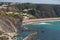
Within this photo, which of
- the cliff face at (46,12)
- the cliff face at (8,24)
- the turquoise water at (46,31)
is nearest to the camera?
the cliff face at (8,24)

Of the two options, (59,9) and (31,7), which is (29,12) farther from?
(59,9)

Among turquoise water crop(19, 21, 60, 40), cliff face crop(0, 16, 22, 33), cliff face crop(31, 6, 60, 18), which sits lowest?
cliff face crop(31, 6, 60, 18)

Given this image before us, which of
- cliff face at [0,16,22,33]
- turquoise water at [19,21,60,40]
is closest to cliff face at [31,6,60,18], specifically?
turquoise water at [19,21,60,40]

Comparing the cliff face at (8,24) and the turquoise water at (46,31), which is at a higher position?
the cliff face at (8,24)

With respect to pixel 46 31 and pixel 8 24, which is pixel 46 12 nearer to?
pixel 46 31

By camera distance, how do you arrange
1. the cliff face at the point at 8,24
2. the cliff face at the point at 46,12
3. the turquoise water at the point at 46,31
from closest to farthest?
the cliff face at the point at 8,24 → the turquoise water at the point at 46,31 → the cliff face at the point at 46,12

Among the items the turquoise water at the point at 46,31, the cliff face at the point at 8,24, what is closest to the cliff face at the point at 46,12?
the turquoise water at the point at 46,31

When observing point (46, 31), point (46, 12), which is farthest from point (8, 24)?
point (46, 12)

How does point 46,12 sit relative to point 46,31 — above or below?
below

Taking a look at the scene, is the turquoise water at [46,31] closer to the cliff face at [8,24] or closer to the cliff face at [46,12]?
the cliff face at [8,24]

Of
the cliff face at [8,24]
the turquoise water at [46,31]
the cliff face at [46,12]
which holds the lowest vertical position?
the cliff face at [46,12]

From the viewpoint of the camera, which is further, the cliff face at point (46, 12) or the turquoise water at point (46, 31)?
the cliff face at point (46, 12)

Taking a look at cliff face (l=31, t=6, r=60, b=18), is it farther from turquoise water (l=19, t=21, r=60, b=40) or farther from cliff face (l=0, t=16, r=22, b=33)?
cliff face (l=0, t=16, r=22, b=33)
